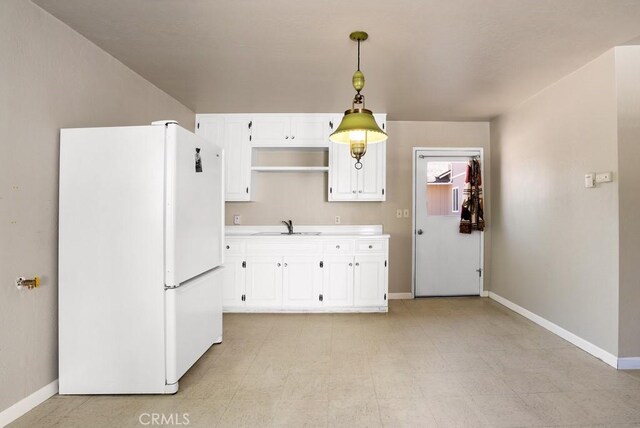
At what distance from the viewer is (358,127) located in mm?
2133

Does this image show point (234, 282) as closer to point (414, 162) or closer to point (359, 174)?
point (359, 174)

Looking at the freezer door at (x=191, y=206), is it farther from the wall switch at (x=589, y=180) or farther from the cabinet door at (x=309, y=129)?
the wall switch at (x=589, y=180)

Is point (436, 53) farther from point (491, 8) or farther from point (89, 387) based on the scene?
point (89, 387)

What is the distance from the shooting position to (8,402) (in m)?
1.90

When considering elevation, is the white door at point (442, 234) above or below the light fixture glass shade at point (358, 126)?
below

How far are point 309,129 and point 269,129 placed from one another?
50 cm

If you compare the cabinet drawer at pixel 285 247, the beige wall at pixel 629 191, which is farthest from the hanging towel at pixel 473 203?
the cabinet drawer at pixel 285 247

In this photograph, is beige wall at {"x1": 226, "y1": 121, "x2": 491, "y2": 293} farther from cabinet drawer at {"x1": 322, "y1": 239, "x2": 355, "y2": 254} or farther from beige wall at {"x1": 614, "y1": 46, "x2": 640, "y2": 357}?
beige wall at {"x1": 614, "y1": 46, "x2": 640, "y2": 357}

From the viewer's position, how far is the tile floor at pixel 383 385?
1.96 m

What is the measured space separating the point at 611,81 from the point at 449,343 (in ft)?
8.27

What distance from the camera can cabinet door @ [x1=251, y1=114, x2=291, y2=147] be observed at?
4211 millimetres

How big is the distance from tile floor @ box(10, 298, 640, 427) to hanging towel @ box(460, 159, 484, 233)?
1.47 m

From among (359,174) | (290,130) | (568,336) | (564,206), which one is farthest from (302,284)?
(564,206)

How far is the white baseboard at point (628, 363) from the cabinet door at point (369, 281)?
81.0 inches
